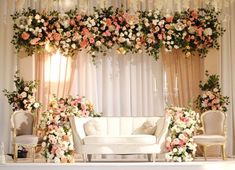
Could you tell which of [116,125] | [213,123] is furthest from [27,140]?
[213,123]

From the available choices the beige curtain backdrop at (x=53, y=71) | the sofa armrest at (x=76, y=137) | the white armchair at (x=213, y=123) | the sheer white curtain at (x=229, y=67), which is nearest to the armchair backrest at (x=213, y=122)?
the white armchair at (x=213, y=123)

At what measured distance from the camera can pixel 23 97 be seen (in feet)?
30.8

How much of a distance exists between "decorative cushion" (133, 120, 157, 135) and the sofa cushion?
33cm

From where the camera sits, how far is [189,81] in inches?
400

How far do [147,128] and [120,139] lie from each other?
2.09 ft

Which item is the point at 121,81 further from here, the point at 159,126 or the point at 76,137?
the point at 76,137

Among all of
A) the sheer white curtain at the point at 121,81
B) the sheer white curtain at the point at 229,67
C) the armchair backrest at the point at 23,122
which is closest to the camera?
the armchair backrest at the point at 23,122

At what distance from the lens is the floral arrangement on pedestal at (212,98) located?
9344mm

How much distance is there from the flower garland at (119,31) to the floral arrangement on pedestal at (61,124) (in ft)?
3.82

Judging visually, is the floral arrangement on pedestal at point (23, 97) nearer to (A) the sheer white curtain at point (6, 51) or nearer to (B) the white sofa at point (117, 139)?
(A) the sheer white curtain at point (6, 51)

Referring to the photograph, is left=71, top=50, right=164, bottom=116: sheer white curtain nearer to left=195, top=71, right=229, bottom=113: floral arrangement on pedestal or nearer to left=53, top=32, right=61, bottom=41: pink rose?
left=53, top=32, right=61, bottom=41: pink rose

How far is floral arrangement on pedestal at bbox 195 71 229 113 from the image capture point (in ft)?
30.7

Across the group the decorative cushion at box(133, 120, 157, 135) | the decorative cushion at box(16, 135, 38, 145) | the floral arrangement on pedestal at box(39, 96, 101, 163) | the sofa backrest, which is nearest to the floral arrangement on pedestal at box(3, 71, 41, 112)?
the floral arrangement on pedestal at box(39, 96, 101, 163)

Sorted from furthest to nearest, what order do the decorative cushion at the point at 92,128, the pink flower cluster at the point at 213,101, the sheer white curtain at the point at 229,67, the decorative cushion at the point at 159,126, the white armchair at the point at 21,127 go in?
the sheer white curtain at the point at 229,67 < the pink flower cluster at the point at 213,101 < the white armchair at the point at 21,127 < the decorative cushion at the point at 92,128 < the decorative cushion at the point at 159,126
